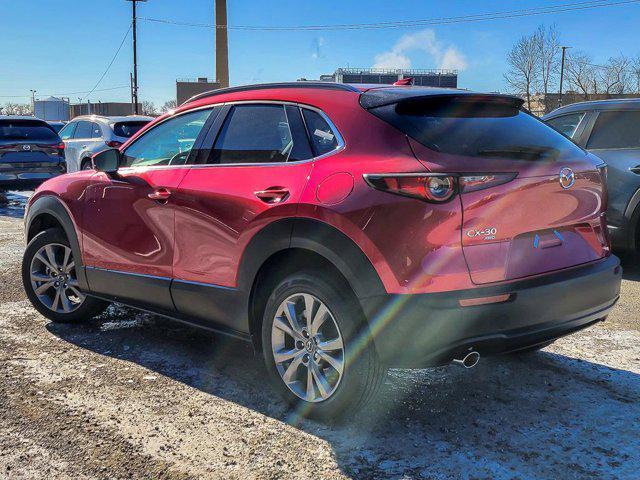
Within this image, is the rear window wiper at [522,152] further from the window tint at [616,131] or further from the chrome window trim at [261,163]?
the window tint at [616,131]

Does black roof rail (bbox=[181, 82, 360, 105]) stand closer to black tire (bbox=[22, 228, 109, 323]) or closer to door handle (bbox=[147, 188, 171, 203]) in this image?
door handle (bbox=[147, 188, 171, 203])

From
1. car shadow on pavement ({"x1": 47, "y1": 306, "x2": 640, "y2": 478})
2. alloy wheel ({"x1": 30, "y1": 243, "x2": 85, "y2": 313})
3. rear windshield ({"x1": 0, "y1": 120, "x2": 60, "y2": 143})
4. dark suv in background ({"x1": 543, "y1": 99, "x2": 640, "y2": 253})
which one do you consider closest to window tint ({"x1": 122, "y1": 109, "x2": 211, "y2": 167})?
alloy wheel ({"x1": 30, "y1": 243, "x2": 85, "y2": 313})

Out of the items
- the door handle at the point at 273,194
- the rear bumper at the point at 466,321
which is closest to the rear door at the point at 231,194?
the door handle at the point at 273,194

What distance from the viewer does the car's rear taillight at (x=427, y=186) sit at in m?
2.80

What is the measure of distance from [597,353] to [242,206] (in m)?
2.63

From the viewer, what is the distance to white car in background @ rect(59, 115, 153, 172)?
13.8 m

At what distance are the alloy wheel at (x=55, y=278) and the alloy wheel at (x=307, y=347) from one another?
7.25ft

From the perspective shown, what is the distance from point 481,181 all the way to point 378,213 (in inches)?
19.0

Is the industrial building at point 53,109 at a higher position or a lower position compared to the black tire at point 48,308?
higher

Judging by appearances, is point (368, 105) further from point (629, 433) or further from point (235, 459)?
point (629, 433)

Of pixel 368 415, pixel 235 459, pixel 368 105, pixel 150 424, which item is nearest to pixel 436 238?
pixel 368 105

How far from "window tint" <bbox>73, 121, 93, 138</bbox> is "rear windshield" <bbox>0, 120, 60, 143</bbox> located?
1.40 meters

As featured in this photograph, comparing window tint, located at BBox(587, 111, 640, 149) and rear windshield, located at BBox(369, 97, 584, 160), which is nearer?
rear windshield, located at BBox(369, 97, 584, 160)

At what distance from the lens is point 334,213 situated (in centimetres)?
300
